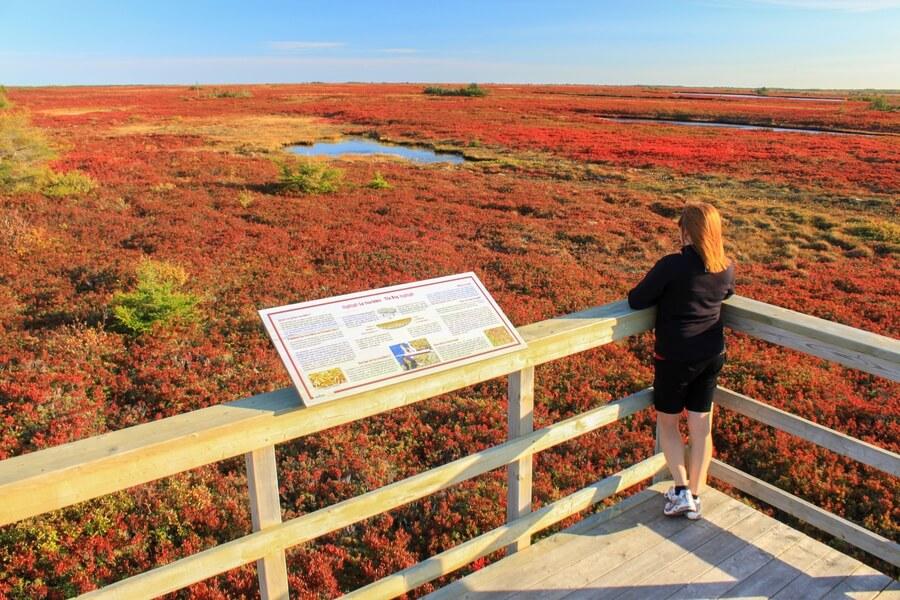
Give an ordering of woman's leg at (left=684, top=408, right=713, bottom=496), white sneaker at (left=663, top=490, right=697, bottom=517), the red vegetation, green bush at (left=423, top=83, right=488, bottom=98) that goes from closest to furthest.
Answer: woman's leg at (left=684, top=408, right=713, bottom=496) < white sneaker at (left=663, top=490, right=697, bottom=517) < the red vegetation < green bush at (left=423, top=83, right=488, bottom=98)

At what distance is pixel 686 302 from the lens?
3.39 metres

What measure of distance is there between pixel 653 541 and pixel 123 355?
23.8ft

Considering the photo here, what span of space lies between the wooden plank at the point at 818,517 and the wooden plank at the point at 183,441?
6.52ft

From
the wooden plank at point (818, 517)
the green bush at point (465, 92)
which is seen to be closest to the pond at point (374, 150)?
the wooden plank at point (818, 517)

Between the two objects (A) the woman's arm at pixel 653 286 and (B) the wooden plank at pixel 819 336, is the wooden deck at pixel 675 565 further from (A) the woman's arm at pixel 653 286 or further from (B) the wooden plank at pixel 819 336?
(A) the woman's arm at pixel 653 286

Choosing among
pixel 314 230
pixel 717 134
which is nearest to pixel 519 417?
pixel 314 230

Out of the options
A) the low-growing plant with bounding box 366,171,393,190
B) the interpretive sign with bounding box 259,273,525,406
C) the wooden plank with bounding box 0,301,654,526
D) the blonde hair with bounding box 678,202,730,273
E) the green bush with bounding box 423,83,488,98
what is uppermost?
the green bush with bounding box 423,83,488,98

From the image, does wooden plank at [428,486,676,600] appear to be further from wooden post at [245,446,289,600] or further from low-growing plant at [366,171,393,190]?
low-growing plant at [366,171,393,190]

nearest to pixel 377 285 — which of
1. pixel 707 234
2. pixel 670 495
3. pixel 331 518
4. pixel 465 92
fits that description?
pixel 670 495

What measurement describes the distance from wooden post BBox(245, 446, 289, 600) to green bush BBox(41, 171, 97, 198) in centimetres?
1943

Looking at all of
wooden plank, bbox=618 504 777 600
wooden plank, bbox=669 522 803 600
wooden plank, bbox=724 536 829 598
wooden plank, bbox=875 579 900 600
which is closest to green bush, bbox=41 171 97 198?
wooden plank, bbox=618 504 777 600

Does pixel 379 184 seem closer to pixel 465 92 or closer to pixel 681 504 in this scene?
pixel 681 504

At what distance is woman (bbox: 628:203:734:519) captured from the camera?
11.1 feet

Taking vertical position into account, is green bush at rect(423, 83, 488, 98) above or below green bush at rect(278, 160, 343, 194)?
above
